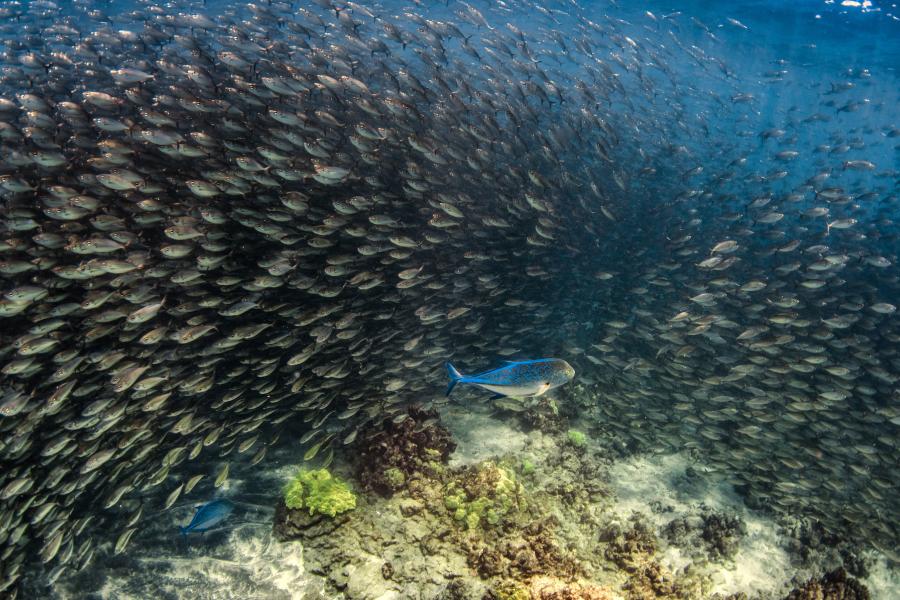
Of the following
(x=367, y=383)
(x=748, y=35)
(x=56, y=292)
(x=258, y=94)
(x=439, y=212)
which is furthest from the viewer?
(x=748, y=35)

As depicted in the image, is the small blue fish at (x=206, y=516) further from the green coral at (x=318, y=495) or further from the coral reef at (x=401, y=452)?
the coral reef at (x=401, y=452)

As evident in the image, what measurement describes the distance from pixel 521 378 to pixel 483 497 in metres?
3.08

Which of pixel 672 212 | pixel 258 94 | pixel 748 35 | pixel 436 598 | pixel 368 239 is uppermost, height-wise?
pixel 748 35

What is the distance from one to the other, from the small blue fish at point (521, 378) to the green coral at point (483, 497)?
113 inches

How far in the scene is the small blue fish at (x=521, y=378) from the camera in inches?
150

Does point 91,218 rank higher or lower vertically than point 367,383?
higher

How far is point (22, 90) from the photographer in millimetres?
8977

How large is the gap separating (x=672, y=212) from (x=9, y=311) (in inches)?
605

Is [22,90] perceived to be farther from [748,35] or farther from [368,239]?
[748,35]

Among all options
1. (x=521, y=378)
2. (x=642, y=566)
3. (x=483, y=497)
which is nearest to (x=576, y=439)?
(x=642, y=566)

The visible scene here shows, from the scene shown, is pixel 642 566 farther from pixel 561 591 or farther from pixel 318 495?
pixel 318 495

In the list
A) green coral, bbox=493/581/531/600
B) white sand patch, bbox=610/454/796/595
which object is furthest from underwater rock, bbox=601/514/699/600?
green coral, bbox=493/581/531/600

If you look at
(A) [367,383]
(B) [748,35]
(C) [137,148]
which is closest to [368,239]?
(A) [367,383]

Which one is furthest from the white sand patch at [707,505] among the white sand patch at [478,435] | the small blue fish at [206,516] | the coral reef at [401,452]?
the small blue fish at [206,516]
